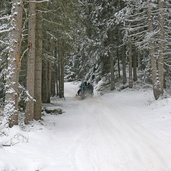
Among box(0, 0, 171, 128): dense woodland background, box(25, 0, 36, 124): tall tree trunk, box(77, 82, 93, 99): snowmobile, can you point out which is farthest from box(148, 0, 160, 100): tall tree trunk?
box(77, 82, 93, 99): snowmobile

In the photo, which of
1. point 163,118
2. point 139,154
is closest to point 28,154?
point 139,154

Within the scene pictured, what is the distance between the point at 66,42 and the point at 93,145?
9581mm

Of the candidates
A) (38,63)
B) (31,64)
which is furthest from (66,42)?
(31,64)

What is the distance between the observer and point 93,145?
10.3 m

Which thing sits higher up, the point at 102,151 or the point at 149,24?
the point at 149,24

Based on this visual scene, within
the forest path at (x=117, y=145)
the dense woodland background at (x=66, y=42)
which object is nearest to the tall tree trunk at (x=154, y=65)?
the dense woodland background at (x=66, y=42)

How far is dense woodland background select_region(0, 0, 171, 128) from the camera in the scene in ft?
38.6

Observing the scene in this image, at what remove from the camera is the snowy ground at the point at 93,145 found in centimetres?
801

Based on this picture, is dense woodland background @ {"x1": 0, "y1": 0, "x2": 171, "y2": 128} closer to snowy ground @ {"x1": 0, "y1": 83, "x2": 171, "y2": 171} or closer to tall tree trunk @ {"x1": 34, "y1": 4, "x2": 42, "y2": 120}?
tall tree trunk @ {"x1": 34, "y1": 4, "x2": 42, "y2": 120}

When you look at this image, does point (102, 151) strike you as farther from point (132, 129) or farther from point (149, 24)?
point (149, 24)

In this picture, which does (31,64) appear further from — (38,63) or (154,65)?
(154,65)

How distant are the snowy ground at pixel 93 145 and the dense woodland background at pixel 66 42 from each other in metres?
1.38

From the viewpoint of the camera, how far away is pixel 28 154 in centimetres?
865

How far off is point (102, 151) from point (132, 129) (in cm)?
367
